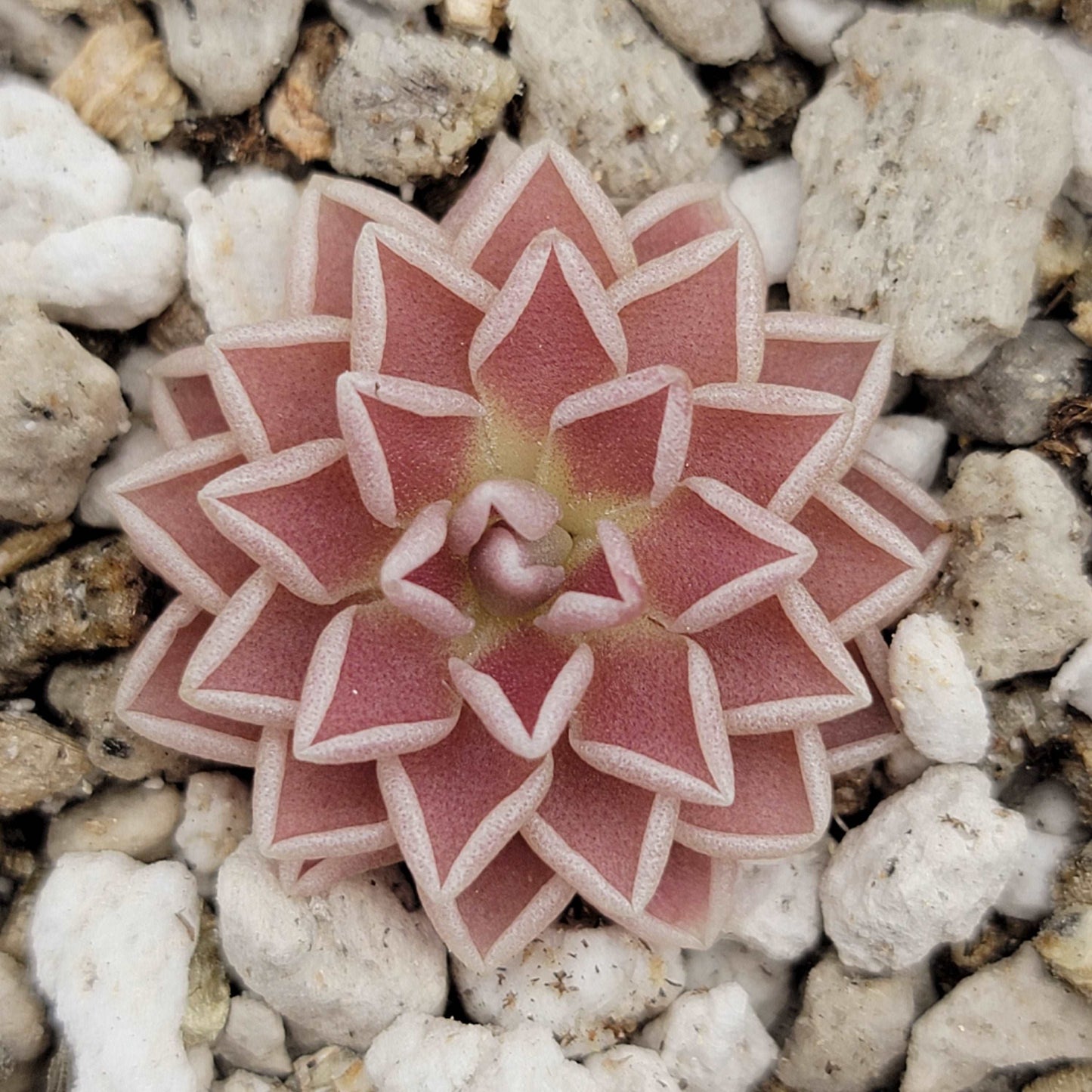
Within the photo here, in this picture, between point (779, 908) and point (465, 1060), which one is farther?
point (779, 908)

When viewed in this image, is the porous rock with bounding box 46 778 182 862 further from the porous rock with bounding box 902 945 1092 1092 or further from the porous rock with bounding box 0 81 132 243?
the porous rock with bounding box 902 945 1092 1092

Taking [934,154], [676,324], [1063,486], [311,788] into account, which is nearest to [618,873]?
[311,788]

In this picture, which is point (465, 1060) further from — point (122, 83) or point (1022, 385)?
point (122, 83)

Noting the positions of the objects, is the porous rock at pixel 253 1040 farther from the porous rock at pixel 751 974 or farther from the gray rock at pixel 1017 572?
the gray rock at pixel 1017 572

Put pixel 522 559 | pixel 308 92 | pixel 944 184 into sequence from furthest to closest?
pixel 308 92, pixel 944 184, pixel 522 559

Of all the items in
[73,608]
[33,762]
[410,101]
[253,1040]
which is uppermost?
[410,101]

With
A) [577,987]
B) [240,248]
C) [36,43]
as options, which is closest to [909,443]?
[577,987]

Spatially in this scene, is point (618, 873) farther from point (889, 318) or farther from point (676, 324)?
point (889, 318)
